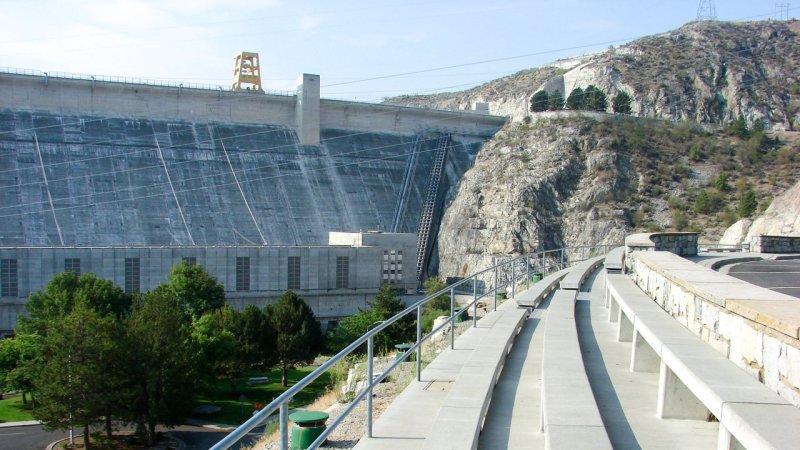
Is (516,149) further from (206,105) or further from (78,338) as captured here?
(78,338)

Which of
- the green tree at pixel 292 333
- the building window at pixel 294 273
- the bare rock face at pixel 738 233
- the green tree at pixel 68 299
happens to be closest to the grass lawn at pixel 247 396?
the green tree at pixel 292 333

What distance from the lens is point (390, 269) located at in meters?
40.4

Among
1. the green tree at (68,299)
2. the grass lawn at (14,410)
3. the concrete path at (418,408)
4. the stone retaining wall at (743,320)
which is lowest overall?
the grass lawn at (14,410)

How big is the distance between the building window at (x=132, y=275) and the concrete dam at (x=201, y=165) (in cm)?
352

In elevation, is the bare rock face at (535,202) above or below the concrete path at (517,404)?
above

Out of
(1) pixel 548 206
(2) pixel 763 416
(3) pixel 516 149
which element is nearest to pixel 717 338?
(2) pixel 763 416

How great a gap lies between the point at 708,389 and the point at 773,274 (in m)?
11.5

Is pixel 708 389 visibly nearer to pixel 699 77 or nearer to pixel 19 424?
pixel 19 424

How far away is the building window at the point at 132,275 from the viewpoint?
113ft

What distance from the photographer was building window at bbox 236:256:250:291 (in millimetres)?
36688

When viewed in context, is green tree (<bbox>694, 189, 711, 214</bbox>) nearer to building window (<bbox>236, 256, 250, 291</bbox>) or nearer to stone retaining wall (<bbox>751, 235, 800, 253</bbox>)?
stone retaining wall (<bbox>751, 235, 800, 253</bbox>)

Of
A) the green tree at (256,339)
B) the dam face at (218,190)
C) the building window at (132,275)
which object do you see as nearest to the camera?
the green tree at (256,339)

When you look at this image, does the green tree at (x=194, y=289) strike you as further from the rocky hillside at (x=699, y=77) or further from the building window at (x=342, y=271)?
the rocky hillside at (x=699, y=77)

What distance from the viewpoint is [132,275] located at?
1359 inches
